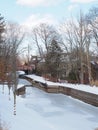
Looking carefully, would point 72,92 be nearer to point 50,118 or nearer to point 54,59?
point 50,118

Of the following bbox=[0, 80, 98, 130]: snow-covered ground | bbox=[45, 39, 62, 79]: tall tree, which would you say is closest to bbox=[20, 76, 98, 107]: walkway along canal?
bbox=[0, 80, 98, 130]: snow-covered ground

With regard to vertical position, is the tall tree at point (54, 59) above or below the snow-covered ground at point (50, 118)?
above

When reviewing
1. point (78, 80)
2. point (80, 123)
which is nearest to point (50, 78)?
point (78, 80)

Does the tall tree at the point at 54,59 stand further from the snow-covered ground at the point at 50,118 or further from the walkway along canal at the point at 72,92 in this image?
the snow-covered ground at the point at 50,118

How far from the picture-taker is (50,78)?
6706 centimetres

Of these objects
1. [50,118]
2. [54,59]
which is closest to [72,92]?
[50,118]

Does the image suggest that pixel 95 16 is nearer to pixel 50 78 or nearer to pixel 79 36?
pixel 79 36

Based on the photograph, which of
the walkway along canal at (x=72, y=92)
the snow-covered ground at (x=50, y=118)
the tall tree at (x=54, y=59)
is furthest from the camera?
the tall tree at (x=54, y=59)

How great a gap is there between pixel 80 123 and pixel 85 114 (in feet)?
15.5

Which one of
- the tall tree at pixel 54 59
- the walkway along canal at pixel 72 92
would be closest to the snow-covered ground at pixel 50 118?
the walkway along canal at pixel 72 92

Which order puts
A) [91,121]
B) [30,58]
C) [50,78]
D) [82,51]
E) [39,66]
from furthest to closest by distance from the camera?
[30,58], [39,66], [50,78], [82,51], [91,121]

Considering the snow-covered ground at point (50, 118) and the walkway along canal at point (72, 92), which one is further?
the walkway along canal at point (72, 92)

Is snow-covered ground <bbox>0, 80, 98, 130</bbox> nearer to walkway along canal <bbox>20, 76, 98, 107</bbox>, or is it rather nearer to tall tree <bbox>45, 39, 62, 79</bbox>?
walkway along canal <bbox>20, 76, 98, 107</bbox>

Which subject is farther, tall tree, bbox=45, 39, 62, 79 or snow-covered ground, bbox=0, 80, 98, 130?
tall tree, bbox=45, 39, 62, 79
